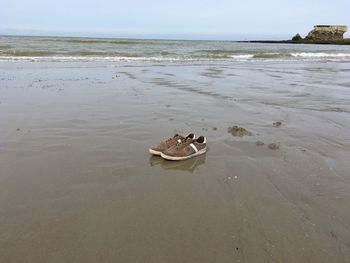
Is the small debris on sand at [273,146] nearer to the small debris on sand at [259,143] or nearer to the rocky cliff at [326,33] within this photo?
the small debris on sand at [259,143]

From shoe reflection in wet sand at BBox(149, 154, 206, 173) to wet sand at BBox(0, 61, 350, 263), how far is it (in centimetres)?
2

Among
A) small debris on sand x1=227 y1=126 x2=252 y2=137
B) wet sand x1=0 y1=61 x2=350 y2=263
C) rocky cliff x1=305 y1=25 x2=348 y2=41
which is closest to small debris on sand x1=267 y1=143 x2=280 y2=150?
wet sand x1=0 y1=61 x2=350 y2=263

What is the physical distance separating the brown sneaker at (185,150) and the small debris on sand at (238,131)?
1.01 meters

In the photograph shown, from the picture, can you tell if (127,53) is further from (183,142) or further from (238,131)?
(183,142)

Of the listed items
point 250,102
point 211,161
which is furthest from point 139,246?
point 250,102

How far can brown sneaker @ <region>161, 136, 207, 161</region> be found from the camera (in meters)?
3.90

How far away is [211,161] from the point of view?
12.9 ft

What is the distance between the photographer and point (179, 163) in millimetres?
3885

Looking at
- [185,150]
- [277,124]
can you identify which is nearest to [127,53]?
[277,124]

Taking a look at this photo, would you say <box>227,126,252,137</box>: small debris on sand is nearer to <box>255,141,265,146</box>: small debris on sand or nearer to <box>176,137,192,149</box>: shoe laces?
<box>255,141,265,146</box>: small debris on sand

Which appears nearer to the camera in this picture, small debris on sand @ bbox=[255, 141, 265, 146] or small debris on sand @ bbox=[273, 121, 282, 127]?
small debris on sand @ bbox=[255, 141, 265, 146]

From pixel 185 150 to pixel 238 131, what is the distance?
1.40m

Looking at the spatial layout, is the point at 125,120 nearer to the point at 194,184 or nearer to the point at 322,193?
the point at 194,184

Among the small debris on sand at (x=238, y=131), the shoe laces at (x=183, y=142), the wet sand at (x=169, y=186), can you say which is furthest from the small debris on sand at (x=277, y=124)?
the shoe laces at (x=183, y=142)
